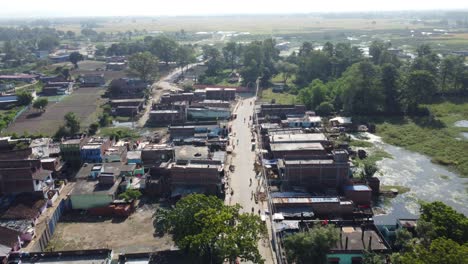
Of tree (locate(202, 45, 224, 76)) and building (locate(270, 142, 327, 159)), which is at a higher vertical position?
tree (locate(202, 45, 224, 76))

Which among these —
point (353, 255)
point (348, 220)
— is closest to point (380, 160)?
point (348, 220)

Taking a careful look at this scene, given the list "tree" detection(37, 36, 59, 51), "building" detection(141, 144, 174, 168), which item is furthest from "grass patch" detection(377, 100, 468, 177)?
"tree" detection(37, 36, 59, 51)

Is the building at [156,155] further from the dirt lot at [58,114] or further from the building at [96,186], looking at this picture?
the dirt lot at [58,114]

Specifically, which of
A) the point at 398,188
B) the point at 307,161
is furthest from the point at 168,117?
the point at 398,188

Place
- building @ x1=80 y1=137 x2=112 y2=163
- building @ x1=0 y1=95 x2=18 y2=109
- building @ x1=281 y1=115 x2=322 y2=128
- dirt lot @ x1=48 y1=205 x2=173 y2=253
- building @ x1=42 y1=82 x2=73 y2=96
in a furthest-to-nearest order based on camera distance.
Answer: building @ x1=42 y1=82 x2=73 y2=96, building @ x1=0 y1=95 x2=18 y2=109, building @ x1=281 y1=115 x2=322 y2=128, building @ x1=80 y1=137 x2=112 y2=163, dirt lot @ x1=48 y1=205 x2=173 y2=253

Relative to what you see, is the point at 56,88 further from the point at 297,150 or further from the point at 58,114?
the point at 297,150

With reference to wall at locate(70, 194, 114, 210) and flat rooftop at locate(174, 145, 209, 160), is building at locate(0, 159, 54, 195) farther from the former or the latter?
flat rooftop at locate(174, 145, 209, 160)

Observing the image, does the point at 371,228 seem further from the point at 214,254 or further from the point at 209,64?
the point at 209,64
